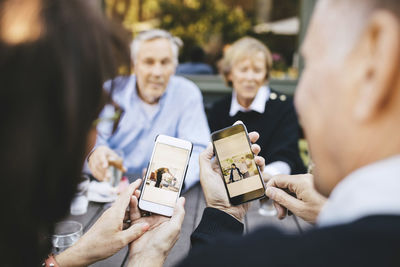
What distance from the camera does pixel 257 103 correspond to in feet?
7.77

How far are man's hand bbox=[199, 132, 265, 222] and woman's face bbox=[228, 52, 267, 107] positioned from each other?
1.21m

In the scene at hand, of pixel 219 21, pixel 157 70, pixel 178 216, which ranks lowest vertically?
pixel 178 216

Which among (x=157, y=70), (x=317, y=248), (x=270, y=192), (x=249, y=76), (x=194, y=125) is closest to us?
(x=317, y=248)

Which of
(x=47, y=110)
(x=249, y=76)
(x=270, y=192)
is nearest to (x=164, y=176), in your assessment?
(x=270, y=192)

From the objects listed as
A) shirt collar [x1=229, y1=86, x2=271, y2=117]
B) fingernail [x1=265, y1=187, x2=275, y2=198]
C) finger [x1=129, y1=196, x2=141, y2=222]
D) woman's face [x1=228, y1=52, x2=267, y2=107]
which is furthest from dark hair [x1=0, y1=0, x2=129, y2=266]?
woman's face [x1=228, y1=52, x2=267, y2=107]

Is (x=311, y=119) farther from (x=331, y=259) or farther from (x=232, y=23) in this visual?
(x=232, y=23)

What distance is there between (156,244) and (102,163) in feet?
2.74

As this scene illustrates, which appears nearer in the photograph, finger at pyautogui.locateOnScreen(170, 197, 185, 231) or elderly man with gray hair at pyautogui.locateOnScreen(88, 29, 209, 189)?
finger at pyautogui.locateOnScreen(170, 197, 185, 231)

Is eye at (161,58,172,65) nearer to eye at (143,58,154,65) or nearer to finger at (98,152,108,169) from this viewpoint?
eye at (143,58,154,65)

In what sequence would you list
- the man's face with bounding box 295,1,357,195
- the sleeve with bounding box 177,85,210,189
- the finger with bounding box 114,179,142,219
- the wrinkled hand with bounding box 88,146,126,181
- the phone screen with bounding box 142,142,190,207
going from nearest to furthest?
the man's face with bounding box 295,1,357,195
the finger with bounding box 114,179,142,219
the phone screen with bounding box 142,142,190,207
the wrinkled hand with bounding box 88,146,126,181
the sleeve with bounding box 177,85,210,189

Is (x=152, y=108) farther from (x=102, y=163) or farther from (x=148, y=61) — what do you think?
(x=102, y=163)

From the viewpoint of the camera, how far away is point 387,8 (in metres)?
0.55

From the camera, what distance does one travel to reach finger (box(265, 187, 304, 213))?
4.04ft

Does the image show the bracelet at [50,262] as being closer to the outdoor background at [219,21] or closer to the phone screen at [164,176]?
the phone screen at [164,176]
